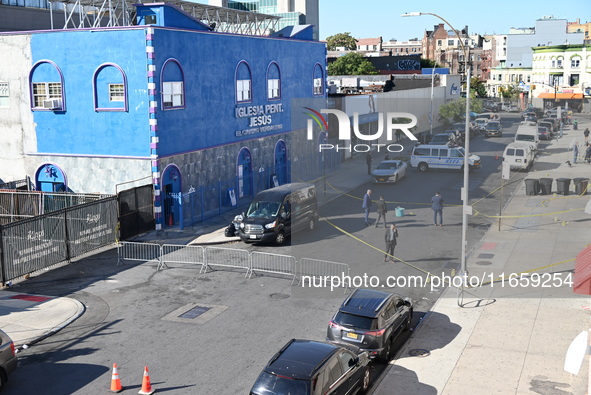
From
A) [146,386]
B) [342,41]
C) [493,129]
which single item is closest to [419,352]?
[146,386]

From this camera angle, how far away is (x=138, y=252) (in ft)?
95.5

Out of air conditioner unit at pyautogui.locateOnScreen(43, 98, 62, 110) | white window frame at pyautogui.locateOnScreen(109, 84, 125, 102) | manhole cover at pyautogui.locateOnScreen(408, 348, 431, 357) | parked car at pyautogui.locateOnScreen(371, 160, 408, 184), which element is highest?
white window frame at pyautogui.locateOnScreen(109, 84, 125, 102)

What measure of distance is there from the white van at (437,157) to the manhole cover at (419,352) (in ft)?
83.2

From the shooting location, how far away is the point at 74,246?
2817 cm

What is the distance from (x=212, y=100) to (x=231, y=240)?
972 centimetres

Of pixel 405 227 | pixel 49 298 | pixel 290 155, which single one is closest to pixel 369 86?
pixel 290 155

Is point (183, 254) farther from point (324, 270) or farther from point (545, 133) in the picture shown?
point (545, 133)

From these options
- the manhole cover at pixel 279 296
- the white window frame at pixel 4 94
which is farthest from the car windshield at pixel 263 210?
the white window frame at pixel 4 94

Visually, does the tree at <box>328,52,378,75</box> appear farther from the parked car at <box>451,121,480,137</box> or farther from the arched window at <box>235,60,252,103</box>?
the arched window at <box>235,60,252,103</box>

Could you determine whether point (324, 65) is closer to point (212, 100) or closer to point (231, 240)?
point (212, 100)

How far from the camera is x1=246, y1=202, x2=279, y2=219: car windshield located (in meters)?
30.8

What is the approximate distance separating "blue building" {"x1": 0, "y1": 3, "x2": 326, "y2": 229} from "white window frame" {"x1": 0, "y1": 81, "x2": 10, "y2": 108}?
53 millimetres

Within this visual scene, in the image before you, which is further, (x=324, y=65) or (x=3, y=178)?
(x=324, y=65)

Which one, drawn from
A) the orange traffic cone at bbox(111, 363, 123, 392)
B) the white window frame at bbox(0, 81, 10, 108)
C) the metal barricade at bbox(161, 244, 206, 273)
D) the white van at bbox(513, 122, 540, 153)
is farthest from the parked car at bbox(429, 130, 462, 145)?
the orange traffic cone at bbox(111, 363, 123, 392)
